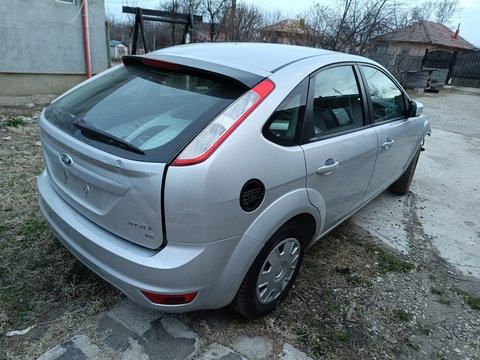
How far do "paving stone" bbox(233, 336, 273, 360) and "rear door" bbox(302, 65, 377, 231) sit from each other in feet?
2.89

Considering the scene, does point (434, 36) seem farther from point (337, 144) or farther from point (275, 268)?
point (275, 268)

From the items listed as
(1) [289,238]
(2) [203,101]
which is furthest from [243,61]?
(1) [289,238]

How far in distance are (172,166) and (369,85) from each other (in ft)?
6.95

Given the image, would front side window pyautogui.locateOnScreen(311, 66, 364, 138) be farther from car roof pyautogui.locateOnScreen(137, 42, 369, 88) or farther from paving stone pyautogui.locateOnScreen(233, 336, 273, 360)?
paving stone pyautogui.locateOnScreen(233, 336, 273, 360)

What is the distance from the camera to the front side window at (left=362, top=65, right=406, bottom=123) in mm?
2924

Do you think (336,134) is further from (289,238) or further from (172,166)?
(172,166)

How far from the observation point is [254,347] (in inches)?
77.3

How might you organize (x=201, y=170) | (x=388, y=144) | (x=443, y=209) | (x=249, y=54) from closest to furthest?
(x=201, y=170) < (x=249, y=54) < (x=388, y=144) < (x=443, y=209)

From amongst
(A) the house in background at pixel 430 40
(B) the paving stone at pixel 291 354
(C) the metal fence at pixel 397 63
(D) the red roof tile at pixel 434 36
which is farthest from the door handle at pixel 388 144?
(D) the red roof tile at pixel 434 36

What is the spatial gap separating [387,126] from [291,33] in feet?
40.2

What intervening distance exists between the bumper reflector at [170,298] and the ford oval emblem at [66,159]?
79 centimetres

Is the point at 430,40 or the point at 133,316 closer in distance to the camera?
the point at 133,316

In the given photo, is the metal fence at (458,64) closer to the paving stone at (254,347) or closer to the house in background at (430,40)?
the house in background at (430,40)

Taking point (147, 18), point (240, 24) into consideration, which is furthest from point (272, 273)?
point (240, 24)
